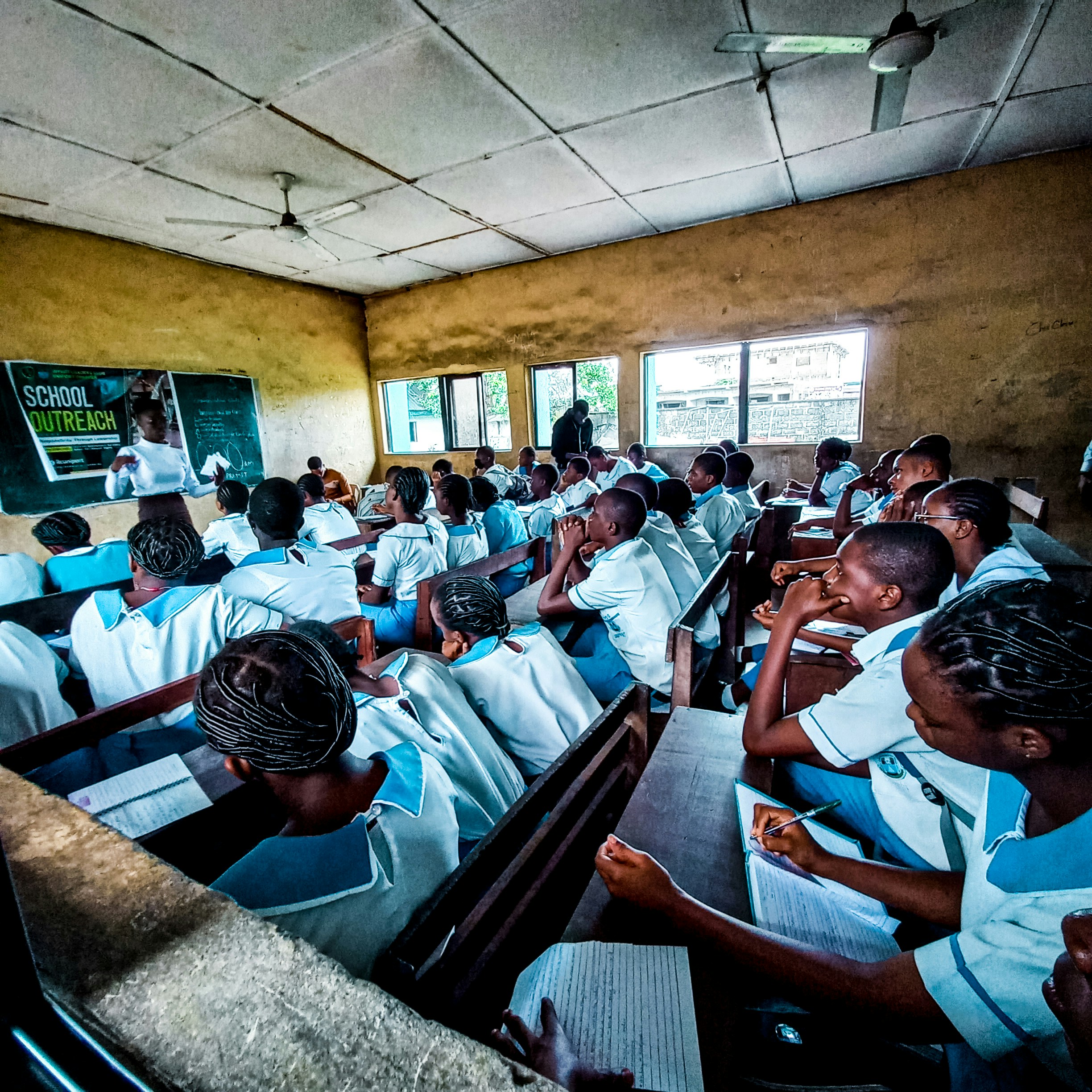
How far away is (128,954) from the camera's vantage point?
1.42 ft

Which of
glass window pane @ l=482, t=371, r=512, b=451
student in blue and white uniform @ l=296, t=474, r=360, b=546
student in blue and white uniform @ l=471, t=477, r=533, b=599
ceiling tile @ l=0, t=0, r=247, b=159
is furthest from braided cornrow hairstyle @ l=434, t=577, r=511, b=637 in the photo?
glass window pane @ l=482, t=371, r=512, b=451

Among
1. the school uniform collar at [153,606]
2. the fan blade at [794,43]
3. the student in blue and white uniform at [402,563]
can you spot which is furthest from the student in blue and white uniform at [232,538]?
the fan blade at [794,43]

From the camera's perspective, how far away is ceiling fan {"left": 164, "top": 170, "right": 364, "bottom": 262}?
4578 mm

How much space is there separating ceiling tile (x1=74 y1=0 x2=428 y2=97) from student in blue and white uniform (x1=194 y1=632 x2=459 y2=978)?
335 centimetres

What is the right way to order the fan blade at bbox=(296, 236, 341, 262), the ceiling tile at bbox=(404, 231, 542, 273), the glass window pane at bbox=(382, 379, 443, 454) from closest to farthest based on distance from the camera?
the fan blade at bbox=(296, 236, 341, 262) < the ceiling tile at bbox=(404, 231, 542, 273) < the glass window pane at bbox=(382, 379, 443, 454)

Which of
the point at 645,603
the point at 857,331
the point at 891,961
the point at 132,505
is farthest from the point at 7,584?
the point at 857,331

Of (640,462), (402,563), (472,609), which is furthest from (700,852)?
(640,462)

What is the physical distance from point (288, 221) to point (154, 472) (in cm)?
286

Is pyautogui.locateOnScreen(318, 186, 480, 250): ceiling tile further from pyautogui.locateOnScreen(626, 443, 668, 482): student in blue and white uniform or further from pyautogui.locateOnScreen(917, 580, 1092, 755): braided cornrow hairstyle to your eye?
pyautogui.locateOnScreen(917, 580, 1092, 755): braided cornrow hairstyle

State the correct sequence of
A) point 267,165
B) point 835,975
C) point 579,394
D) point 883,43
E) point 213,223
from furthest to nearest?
point 579,394 → point 213,223 → point 267,165 → point 883,43 → point 835,975

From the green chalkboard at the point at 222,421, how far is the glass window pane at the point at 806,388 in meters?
6.20

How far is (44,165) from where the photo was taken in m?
4.04

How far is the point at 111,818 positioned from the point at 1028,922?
1491 mm

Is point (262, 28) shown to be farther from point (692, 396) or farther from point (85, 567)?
point (692, 396)
